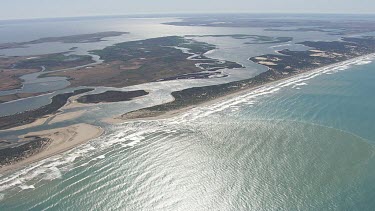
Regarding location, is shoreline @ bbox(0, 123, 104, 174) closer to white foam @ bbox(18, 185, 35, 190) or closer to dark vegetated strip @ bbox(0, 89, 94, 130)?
white foam @ bbox(18, 185, 35, 190)

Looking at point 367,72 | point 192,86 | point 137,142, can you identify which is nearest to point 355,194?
point 137,142

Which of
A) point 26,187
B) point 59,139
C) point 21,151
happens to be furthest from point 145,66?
point 26,187

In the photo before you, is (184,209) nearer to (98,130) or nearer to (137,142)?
(137,142)

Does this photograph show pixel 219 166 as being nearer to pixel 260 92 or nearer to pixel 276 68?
pixel 260 92

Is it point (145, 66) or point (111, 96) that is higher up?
point (145, 66)

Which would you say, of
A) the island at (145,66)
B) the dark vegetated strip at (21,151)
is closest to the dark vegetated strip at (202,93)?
the island at (145,66)
